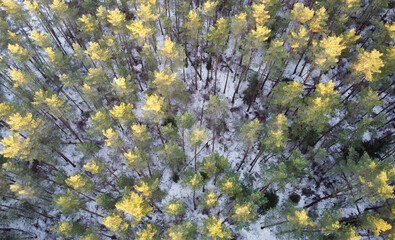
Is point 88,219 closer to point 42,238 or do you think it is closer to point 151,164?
point 42,238

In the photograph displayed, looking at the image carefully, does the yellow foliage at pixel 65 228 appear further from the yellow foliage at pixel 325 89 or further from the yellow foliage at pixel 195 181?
the yellow foliage at pixel 325 89

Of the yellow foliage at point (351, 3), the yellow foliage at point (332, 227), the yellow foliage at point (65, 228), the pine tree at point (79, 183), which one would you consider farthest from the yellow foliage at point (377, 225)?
the yellow foliage at point (65, 228)

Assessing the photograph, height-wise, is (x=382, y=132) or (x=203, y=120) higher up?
(x=203, y=120)

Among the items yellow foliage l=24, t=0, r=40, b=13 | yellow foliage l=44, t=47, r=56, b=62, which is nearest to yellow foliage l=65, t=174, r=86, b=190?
yellow foliage l=44, t=47, r=56, b=62

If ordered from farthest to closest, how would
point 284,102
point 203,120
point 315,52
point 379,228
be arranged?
1. point 203,120
2. point 315,52
3. point 284,102
4. point 379,228

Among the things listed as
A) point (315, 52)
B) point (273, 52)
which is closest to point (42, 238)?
point (273, 52)

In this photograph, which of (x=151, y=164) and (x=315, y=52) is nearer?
(x=315, y=52)
